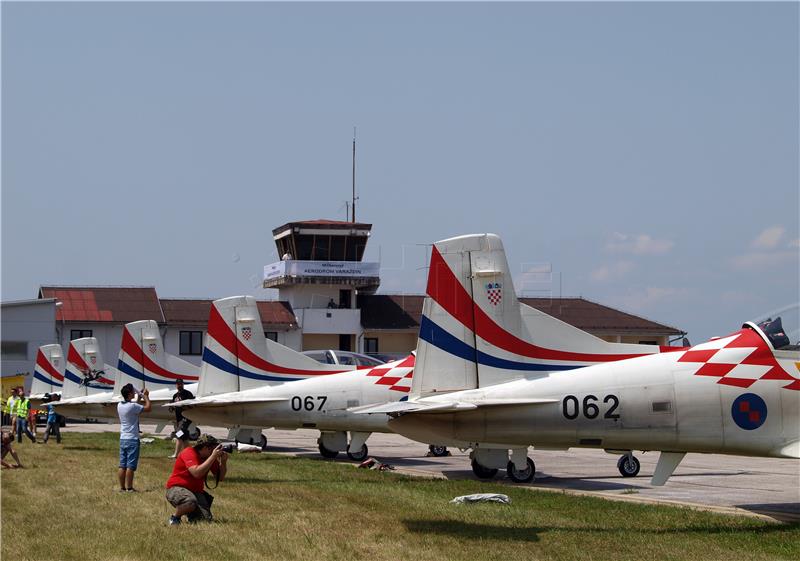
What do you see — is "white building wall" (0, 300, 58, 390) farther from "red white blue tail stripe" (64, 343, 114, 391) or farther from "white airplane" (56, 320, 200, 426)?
"white airplane" (56, 320, 200, 426)

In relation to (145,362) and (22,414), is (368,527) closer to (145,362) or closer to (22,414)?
(22,414)

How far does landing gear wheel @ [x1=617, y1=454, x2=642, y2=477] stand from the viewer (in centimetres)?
1812

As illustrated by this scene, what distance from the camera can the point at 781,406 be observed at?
1168 centimetres

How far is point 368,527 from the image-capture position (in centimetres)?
1155

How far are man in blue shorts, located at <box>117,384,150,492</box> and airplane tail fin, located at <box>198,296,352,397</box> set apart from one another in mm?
7594

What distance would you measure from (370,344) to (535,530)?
59.0 meters

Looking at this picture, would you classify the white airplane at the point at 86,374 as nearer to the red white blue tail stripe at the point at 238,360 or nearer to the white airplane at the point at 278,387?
the red white blue tail stripe at the point at 238,360

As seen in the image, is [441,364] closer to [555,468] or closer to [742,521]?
[742,521]

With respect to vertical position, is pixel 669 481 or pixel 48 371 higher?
pixel 48 371

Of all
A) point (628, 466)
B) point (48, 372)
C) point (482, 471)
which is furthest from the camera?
point (48, 372)

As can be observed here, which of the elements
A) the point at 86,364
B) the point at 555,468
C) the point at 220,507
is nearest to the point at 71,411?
the point at 86,364

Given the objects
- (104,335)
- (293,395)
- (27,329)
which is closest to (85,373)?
(27,329)

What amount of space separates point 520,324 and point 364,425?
914 centimetres

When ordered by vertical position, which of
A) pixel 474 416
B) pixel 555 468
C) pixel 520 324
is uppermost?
pixel 520 324
